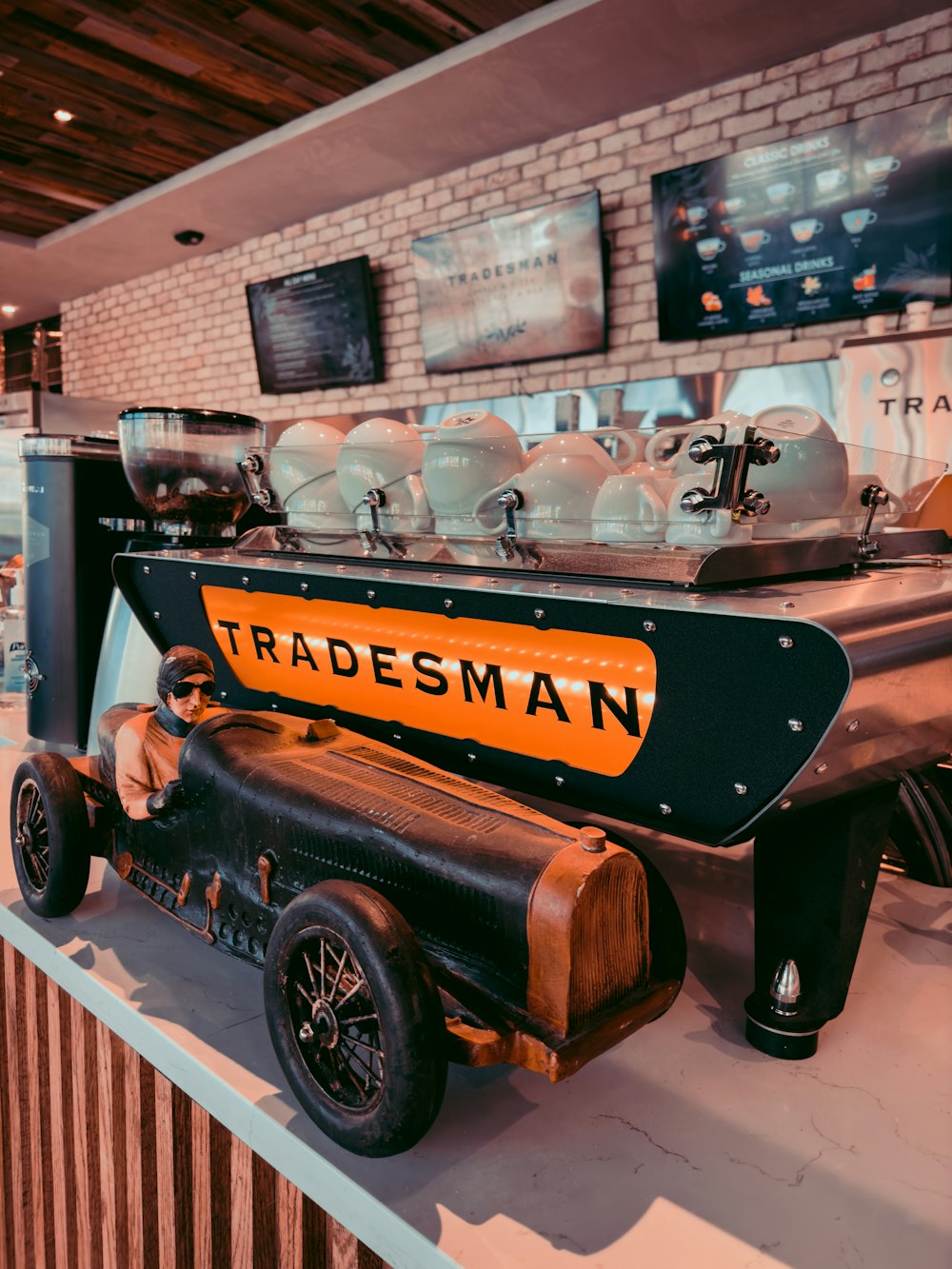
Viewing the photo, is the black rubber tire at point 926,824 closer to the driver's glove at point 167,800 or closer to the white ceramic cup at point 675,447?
the white ceramic cup at point 675,447

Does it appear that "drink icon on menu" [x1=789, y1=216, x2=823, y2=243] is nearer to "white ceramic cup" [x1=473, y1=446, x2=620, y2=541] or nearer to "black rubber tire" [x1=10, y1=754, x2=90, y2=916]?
"white ceramic cup" [x1=473, y1=446, x2=620, y2=541]

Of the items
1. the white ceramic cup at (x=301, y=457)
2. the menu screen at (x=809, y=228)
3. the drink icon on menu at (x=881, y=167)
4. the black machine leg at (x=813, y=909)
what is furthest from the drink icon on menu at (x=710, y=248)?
the black machine leg at (x=813, y=909)

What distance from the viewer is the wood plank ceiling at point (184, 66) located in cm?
298

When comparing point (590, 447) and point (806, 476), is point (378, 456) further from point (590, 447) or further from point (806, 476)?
point (806, 476)

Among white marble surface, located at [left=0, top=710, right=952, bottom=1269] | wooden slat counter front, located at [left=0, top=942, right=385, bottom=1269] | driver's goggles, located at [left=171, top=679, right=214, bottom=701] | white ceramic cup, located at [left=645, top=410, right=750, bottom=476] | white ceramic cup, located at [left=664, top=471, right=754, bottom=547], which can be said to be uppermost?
white ceramic cup, located at [left=645, top=410, right=750, bottom=476]

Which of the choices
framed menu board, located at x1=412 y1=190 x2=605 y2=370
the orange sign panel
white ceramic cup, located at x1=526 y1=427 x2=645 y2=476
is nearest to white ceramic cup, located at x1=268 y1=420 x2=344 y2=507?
the orange sign panel

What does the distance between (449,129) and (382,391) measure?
4.33 ft

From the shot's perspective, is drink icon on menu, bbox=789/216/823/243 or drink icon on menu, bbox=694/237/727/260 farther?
drink icon on menu, bbox=694/237/727/260

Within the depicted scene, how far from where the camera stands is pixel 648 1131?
749 mm

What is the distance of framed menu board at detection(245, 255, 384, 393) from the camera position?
4594 mm

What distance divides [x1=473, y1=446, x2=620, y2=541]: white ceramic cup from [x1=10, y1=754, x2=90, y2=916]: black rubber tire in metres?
0.63

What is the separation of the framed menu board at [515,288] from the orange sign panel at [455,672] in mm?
2784

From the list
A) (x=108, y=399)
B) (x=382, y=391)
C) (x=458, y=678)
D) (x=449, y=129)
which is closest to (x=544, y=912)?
(x=458, y=678)

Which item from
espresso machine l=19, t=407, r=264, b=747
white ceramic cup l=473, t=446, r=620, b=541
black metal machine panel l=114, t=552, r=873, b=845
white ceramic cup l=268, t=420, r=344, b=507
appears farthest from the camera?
espresso machine l=19, t=407, r=264, b=747
